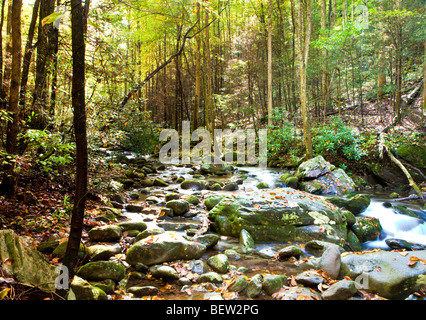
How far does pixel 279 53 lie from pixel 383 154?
34.7 ft

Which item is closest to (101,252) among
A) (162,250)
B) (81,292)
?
(162,250)

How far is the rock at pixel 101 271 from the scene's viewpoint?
10.6ft

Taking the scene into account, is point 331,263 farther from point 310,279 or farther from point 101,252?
point 101,252

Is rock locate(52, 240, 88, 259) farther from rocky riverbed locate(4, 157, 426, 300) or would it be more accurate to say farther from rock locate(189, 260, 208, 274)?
rock locate(189, 260, 208, 274)

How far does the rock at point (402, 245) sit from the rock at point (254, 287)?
3680 millimetres

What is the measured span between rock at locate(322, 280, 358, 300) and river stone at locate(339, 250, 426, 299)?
0.44 meters

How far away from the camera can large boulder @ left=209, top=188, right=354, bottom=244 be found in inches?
198

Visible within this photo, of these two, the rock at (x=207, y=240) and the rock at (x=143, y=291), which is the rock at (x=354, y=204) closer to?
the rock at (x=207, y=240)

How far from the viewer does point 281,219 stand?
5176 millimetres

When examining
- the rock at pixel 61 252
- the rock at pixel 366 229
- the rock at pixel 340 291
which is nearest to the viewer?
the rock at pixel 340 291

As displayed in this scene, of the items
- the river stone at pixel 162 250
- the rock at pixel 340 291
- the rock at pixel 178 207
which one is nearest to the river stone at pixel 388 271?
the rock at pixel 340 291
